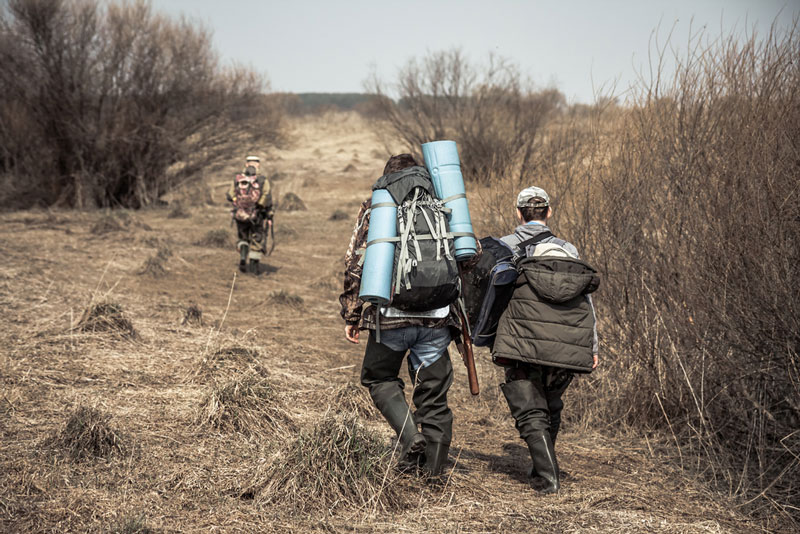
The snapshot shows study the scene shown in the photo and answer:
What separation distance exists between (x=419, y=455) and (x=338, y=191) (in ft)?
62.1

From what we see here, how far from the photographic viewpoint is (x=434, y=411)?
3496 mm

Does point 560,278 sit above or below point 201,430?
above

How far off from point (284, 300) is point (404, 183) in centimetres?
539

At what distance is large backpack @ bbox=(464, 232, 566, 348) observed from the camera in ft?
11.5

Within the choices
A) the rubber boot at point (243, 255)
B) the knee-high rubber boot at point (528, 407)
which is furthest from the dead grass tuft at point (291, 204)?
the knee-high rubber boot at point (528, 407)

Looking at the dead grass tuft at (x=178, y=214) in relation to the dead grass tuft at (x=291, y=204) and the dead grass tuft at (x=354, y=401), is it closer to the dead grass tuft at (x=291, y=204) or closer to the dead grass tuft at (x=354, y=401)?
the dead grass tuft at (x=291, y=204)

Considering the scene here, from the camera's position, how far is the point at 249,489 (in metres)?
3.36

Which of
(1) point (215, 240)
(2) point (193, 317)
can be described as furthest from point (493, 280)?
(1) point (215, 240)

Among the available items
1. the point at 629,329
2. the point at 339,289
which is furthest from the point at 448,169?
the point at 339,289

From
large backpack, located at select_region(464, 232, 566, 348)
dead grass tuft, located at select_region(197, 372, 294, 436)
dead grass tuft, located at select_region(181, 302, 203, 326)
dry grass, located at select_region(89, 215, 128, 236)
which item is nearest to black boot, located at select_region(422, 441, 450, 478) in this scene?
large backpack, located at select_region(464, 232, 566, 348)

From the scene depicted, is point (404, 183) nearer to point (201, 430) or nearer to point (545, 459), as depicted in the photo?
point (545, 459)

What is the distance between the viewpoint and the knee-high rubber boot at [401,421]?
343cm

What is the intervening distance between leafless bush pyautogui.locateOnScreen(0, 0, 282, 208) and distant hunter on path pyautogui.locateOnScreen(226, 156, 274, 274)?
7.68 meters

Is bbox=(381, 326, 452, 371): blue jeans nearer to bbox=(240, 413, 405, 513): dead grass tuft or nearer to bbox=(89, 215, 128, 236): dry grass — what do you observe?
bbox=(240, 413, 405, 513): dead grass tuft
